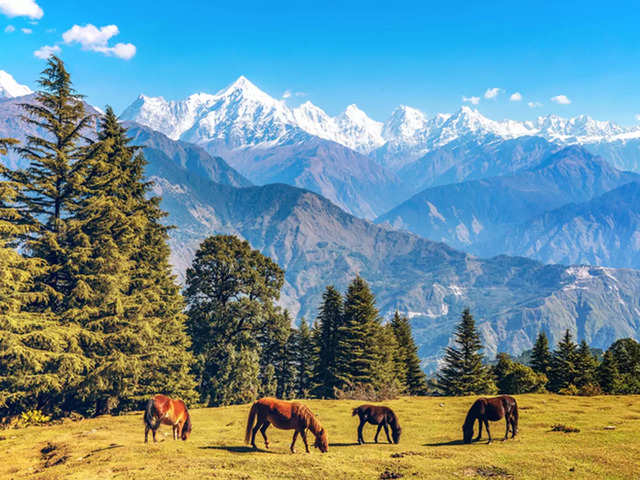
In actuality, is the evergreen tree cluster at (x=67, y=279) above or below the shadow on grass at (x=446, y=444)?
above

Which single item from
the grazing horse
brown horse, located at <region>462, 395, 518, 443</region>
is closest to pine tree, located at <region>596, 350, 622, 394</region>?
brown horse, located at <region>462, 395, 518, 443</region>

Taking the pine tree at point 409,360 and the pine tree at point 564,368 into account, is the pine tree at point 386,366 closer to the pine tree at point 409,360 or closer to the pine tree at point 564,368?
the pine tree at point 409,360

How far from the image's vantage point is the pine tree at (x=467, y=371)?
225ft

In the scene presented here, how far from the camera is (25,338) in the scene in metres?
27.0

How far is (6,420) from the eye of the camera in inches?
1151

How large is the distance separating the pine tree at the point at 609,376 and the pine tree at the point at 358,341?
101 ft

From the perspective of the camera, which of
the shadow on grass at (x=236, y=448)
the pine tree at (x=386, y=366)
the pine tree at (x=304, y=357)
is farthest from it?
the pine tree at (x=304, y=357)

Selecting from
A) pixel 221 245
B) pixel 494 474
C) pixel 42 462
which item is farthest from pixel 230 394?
pixel 494 474

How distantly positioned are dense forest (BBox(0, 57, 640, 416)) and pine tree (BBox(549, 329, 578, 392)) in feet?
1.26

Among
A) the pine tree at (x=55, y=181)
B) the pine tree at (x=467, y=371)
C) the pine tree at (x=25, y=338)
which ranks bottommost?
the pine tree at (x=467, y=371)

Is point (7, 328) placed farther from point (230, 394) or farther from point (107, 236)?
point (230, 394)

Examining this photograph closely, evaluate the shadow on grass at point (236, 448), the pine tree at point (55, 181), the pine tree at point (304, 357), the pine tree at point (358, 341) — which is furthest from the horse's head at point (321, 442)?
the pine tree at point (304, 357)

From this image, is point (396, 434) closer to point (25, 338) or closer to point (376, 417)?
point (376, 417)

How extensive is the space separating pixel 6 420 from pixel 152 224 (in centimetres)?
1960
